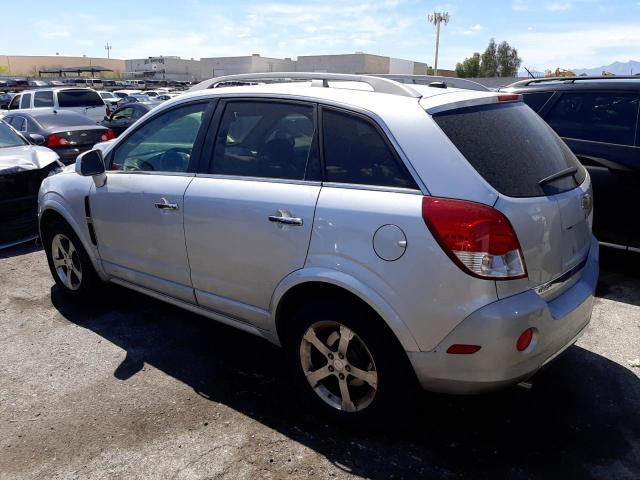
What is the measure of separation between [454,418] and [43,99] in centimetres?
1737

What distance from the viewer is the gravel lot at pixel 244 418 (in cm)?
270

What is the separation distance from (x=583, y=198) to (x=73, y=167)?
385cm

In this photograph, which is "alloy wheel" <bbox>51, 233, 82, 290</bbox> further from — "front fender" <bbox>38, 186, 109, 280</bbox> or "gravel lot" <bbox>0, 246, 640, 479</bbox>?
"gravel lot" <bbox>0, 246, 640, 479</bbox>

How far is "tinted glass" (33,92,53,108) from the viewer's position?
1670 cm

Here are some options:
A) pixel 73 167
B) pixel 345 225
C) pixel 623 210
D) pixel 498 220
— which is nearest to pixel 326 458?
pixel 345 225

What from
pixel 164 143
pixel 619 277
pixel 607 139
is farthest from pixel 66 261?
pixel 619 277

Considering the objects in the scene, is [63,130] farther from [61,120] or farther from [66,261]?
[66,261]

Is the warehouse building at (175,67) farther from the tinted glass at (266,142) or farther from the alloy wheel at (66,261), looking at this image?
the tinted glass at (266,142)

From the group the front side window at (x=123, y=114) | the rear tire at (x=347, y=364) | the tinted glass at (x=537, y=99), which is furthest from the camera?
the front side window at (x=123, y=114)

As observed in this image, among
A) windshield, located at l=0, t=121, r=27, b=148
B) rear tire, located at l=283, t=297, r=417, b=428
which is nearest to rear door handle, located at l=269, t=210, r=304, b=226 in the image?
rear tire, located at l=283, t=297, r=417, b=428

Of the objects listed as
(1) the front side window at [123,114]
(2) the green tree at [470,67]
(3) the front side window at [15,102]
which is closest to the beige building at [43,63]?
(2) the green tree at [470,67]

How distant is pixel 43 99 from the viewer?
661 inches

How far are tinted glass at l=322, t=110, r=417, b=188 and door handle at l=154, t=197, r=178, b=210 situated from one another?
3.70 feet

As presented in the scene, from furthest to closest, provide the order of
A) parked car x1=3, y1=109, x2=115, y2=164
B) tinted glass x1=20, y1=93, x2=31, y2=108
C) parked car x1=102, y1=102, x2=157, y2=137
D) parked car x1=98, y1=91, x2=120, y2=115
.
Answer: parked car x1=98, y1=91, x2=120, y2=115
tinted glass x1=20, y1=93, x2=31, y2=108
parked car x1=102, y1=102, x2=157, y2=137
parked car x1=3, y1=109, x2=115, y2=164
